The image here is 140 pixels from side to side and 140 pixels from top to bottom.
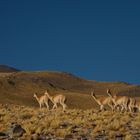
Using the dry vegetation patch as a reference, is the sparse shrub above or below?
below

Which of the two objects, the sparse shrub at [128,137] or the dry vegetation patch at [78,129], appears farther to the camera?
the dry vegetation patch at [78,129]

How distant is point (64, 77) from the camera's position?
17625 centimetres

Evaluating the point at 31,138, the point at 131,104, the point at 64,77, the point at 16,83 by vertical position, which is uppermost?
the point at 64,77

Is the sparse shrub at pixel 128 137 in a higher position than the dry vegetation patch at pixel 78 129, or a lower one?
lower

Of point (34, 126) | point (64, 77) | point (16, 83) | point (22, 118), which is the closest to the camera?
point (34, 126)

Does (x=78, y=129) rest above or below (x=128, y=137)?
above

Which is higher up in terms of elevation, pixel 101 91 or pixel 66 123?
pixel 101 91

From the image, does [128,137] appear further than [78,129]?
No

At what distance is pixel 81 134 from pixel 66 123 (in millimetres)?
3299

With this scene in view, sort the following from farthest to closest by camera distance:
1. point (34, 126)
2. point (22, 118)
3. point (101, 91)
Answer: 1. point (101, 91)
2. point (22, 118)
3. point (34, 126)

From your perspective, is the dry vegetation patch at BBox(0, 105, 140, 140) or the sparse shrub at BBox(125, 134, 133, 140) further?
the dry vegetation patch at BBox(0, 105, 140, 140)

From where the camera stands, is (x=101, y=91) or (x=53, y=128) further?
(x=101, y=91)

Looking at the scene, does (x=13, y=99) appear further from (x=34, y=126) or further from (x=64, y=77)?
(x=64, y=77)

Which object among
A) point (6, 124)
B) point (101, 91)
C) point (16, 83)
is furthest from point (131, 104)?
point (101, 91)
